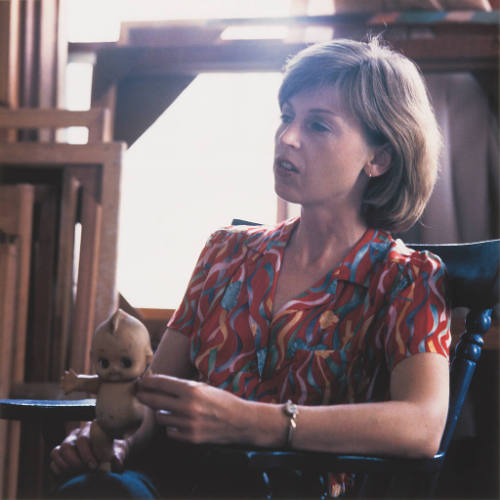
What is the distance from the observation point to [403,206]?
130 cm

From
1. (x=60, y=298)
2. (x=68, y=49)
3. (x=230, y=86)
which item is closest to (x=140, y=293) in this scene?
(x=60, y=298)

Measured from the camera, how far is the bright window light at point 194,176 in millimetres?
2451

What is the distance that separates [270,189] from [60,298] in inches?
35.6

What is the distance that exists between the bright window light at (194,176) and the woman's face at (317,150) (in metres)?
1.23

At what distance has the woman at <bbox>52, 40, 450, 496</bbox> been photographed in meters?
1.08

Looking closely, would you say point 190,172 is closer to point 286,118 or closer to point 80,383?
point 286,118

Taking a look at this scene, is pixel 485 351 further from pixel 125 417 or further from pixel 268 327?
pixel 125 417

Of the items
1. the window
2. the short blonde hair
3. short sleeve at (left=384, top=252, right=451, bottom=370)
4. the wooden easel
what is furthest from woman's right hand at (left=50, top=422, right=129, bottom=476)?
the window

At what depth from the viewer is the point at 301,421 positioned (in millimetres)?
928

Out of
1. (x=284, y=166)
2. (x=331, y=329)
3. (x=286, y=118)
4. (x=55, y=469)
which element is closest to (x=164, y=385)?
(x=55, y=469)

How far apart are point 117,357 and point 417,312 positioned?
0.53m

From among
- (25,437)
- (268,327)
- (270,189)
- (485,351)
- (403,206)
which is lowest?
(25,437)

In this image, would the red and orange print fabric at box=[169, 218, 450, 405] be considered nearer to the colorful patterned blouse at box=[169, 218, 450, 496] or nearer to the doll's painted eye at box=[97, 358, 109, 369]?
the colorful patterned blouse at box=[169, 218, 450, 496]

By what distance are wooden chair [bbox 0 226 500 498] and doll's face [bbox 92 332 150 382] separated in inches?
5.7
